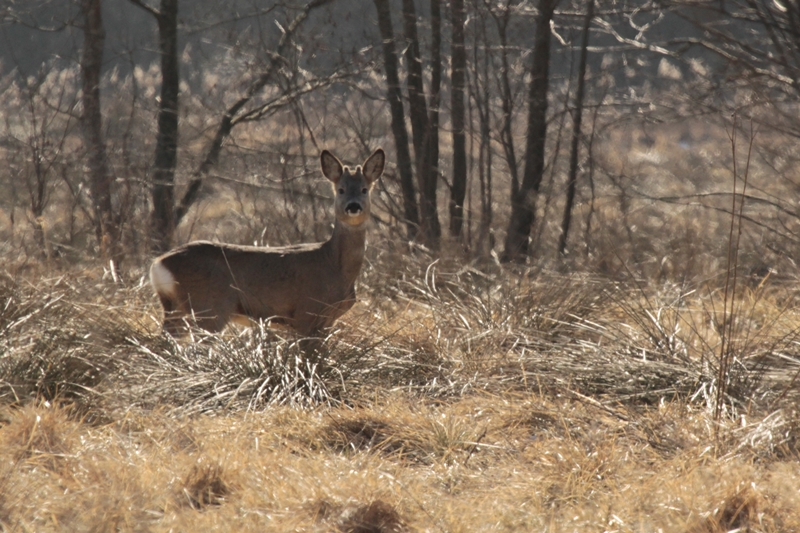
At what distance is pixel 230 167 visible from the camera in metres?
13.1

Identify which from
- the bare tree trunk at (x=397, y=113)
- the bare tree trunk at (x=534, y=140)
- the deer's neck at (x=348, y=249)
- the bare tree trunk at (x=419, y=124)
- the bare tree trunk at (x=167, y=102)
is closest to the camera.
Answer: the deer's neck at (x=348, y=249)

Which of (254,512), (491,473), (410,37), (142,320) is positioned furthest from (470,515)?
(410,37)

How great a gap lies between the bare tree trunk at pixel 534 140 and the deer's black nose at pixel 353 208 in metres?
3.24

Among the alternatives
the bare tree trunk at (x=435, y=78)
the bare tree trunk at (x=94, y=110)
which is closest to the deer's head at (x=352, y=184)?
the bare tree trunk at (x=435, y=78)

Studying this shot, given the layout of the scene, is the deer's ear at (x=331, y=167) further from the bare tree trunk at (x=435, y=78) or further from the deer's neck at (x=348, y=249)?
the bare tree trunk at (x=435, y=78)

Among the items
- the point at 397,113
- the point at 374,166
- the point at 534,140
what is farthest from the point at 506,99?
the point at 374,166

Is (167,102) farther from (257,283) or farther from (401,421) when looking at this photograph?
(401,421)

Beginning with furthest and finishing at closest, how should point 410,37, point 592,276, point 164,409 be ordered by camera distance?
point 410,37 → point 592,276 → point 164,409

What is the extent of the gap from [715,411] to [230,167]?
9975mm

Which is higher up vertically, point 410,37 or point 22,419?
point 410,37

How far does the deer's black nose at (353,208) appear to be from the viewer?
19.6 ft

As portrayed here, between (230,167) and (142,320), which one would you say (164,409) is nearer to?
(142,320)

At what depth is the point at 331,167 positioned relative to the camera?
636 centimetres

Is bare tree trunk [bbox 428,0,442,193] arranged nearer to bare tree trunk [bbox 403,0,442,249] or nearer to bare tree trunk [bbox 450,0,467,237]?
bare tree trunk [bbox 403,0,442,249]
